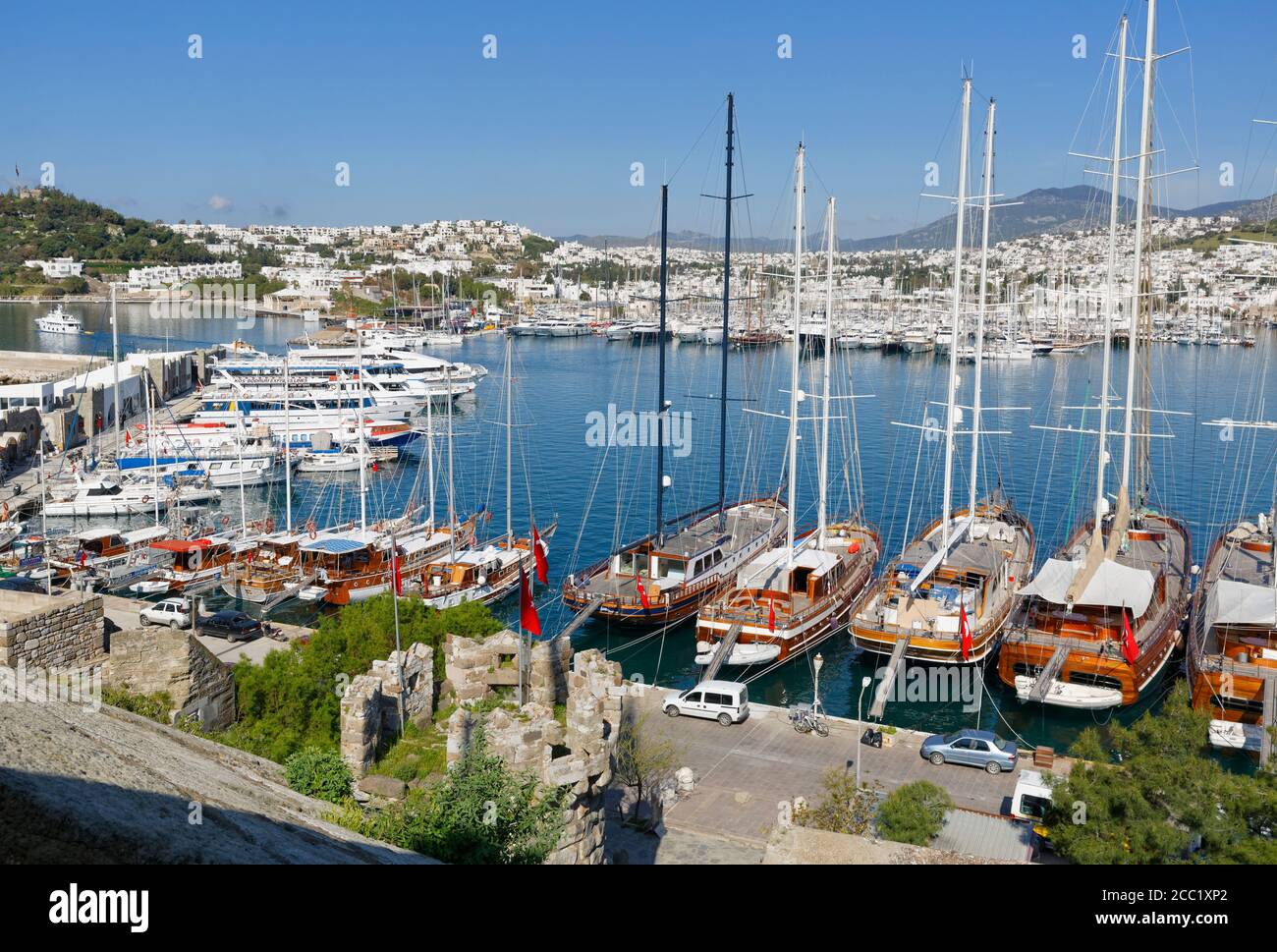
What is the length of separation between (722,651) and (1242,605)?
378 inches

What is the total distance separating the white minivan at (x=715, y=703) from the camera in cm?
1773

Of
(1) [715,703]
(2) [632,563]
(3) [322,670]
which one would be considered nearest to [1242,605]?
(1) [715,703]

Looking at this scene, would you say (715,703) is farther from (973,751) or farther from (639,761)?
(639,761)

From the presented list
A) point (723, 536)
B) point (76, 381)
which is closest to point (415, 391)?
point (76, 381)

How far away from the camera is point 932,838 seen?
12.1 meters

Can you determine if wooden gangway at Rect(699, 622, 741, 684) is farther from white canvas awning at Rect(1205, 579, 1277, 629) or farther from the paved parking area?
white canvas awning at Rect(1205, 579, 1277, 629)

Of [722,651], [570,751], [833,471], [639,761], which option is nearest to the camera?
[570,751]

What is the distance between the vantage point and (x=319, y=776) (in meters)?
10.4

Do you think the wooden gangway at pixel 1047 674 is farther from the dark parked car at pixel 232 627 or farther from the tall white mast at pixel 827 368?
the dark parked car at pixel 232 627

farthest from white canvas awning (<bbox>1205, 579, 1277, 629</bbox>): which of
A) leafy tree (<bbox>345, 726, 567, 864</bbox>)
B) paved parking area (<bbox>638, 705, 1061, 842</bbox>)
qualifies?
leafy tree (<bbox>345, 726, 567, 864</bbox>)

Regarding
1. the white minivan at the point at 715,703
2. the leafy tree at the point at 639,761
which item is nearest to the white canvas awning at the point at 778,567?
the white minivan at the point at 715,703

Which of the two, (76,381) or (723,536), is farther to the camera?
(76,381)
